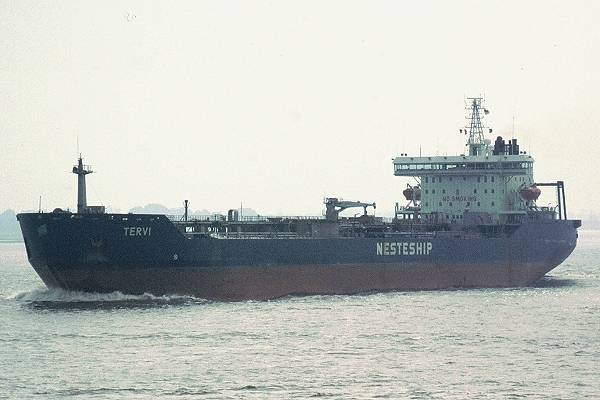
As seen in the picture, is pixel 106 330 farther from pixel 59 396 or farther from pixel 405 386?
pixel 405 386

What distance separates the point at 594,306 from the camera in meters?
53.9

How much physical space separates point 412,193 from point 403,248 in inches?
511

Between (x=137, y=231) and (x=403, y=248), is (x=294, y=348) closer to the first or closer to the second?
(x=137, y=231)

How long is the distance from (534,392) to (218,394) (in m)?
9.47

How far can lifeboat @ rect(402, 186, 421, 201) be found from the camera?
72250 millimetres

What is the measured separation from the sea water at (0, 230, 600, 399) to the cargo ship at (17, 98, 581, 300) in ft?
4.90

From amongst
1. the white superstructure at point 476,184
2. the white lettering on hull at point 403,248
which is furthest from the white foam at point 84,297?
the white superstructure at point 476,184

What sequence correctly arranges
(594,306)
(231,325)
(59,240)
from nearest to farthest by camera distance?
(231,325) < (59,240) < (594,306)

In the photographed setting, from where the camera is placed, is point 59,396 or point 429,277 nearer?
point 59,396

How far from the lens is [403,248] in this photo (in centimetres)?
6044

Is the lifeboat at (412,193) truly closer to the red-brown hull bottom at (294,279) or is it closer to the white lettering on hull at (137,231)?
the red-brown hull bottom at (294,279)

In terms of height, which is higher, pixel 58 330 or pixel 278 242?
pixel 278 242

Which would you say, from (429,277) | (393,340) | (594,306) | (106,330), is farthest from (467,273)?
(106,330)

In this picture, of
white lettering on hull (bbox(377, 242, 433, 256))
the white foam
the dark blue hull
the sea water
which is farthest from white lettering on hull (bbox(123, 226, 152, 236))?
white lettering on hull (bbox(377, 242, 433, 256))
